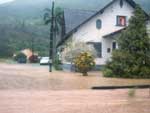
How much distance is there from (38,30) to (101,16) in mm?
76283

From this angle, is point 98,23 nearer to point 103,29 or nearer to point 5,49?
point 103,29

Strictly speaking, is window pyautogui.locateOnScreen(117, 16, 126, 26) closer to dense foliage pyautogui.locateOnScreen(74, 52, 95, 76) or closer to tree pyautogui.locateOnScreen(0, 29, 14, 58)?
dense foliage pyautogui.locateOnScreen(74, 52, 95, 76)

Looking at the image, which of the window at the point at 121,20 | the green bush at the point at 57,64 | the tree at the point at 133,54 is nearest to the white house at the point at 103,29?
the window at the point at 121,20

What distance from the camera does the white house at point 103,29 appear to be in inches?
1673

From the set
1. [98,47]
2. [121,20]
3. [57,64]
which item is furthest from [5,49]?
[98,47]

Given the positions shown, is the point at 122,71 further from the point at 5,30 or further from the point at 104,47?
the point at 5,30

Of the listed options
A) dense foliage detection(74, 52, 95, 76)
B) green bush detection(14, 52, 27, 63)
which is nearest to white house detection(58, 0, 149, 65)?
dense foliage detection(74, 52, 95, 76)

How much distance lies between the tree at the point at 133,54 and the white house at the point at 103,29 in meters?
9.26

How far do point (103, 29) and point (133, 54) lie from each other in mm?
11711

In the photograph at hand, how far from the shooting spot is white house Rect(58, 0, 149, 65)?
42.5m

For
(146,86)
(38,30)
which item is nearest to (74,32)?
(146,86)

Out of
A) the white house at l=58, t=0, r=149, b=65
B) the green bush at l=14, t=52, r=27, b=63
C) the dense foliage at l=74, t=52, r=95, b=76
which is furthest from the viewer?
the green bush at l=14, t=52, r=27, b=63

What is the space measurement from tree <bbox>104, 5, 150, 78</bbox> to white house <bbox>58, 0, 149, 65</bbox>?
30.4 ft

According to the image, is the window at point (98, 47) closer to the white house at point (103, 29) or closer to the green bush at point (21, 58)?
the white house at point (103, 29)
